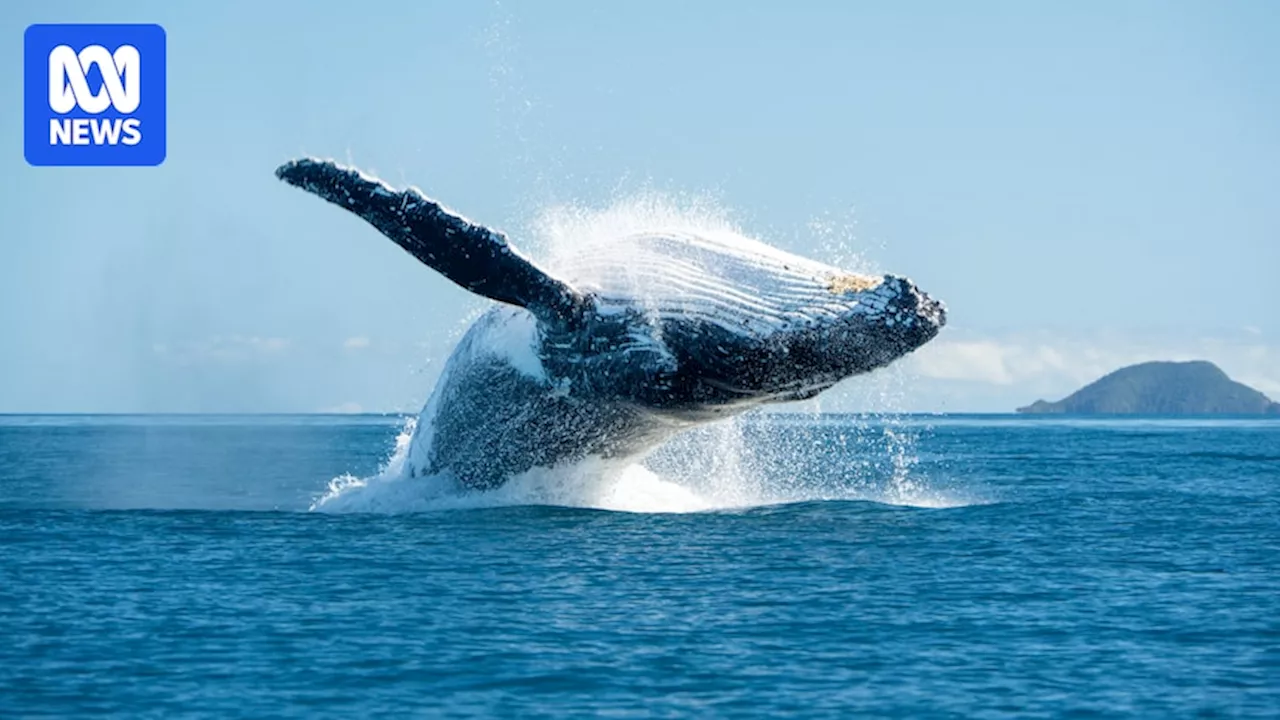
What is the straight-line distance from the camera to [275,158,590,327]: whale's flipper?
1315cm

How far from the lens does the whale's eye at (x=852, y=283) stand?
13.2 meters

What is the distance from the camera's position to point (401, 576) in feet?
41.5

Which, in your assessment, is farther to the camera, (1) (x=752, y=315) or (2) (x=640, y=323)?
(2) (x=640, y=323)

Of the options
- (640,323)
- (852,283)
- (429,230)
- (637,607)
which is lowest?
(637,607)

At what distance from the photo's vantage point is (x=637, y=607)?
11.4m

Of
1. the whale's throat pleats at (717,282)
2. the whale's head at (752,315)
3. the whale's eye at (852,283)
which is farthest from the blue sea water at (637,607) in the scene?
the whale's eye at (852,283)

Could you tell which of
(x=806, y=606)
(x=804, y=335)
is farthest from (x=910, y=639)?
(x=804, y=335)

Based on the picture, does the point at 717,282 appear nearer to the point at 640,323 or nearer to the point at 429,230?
the point at 640,323

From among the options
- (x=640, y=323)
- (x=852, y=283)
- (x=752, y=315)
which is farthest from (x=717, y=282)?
(x=852, y=283)

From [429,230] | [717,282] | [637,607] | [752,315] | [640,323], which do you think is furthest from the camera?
[640,323]

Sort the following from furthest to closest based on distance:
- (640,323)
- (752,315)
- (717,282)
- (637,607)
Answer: (640,323) → (717,282) → (752,315) → (637,607)

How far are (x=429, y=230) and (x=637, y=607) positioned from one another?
3720 millimetres

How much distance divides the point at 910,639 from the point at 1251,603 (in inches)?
136

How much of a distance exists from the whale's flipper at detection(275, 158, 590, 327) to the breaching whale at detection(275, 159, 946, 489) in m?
0.01
